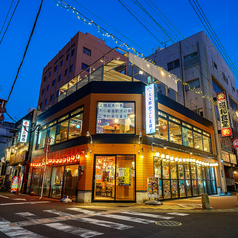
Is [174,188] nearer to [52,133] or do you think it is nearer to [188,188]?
[188,188]

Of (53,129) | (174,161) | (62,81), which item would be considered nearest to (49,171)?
(53,129)

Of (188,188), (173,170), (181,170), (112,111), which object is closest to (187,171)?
(181,170)

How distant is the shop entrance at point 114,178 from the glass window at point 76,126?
9.79 ft

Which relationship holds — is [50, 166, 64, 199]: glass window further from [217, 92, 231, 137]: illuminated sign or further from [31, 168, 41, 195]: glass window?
[217, 92, 231, 137]: illuminated sign

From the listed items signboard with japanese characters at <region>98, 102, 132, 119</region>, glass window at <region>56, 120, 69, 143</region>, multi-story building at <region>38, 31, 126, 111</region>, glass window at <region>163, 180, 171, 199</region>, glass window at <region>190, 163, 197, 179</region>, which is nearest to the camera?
signboard with japanese characters at <region>98, 102, 132, 119</region>

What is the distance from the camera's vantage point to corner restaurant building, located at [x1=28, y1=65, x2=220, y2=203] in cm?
1270

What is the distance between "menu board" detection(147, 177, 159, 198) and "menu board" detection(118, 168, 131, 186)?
1.33 m

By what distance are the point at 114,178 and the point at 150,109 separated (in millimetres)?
5385

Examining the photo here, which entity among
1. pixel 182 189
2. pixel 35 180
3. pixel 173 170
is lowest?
pixel 182 189

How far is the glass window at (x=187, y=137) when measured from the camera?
18.4 metres

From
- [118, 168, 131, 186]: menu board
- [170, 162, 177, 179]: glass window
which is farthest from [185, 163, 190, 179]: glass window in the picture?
[118, 168, 131, 186]: menu board

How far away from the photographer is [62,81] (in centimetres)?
3722

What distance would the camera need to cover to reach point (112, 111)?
13.9m

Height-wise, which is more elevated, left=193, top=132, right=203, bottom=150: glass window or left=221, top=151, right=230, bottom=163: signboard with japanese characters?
left=193, top=132, right=203, bottom=150: glass window
